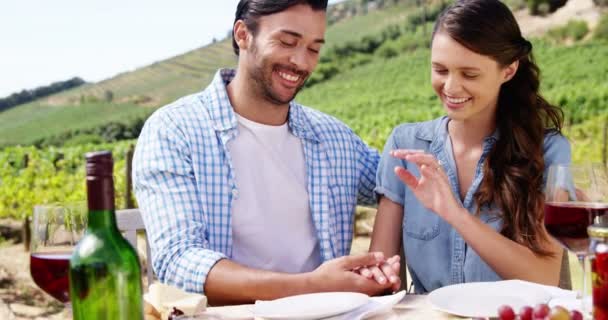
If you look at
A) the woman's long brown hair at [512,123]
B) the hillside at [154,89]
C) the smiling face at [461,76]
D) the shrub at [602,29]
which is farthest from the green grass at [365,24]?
the smiling face at [461,76]

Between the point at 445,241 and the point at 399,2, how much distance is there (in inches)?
777

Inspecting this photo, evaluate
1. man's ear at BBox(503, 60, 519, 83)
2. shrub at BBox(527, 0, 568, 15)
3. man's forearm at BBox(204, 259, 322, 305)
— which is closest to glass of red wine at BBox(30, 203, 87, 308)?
man's forearm at BBox(204, 259, 322, 305)

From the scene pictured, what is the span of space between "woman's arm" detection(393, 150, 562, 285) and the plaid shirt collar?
0.59 meters

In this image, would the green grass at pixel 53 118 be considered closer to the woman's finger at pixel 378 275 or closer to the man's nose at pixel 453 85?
the man's nose at pixel 453 85

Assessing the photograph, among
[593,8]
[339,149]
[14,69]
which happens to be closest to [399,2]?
[593,8]

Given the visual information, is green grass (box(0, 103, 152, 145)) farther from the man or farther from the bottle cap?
the bottle cap

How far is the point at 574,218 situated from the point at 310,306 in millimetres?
537

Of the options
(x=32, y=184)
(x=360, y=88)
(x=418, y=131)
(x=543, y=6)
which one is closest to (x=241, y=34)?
(x=418, y=131)

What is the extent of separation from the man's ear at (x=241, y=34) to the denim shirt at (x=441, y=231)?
638 mm

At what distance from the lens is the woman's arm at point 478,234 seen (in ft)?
6.13

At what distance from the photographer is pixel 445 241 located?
2186 millimetres

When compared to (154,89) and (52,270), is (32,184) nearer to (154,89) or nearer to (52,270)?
(52,270)

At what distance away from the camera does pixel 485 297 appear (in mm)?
1539

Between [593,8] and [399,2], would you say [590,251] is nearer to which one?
[593,8]
